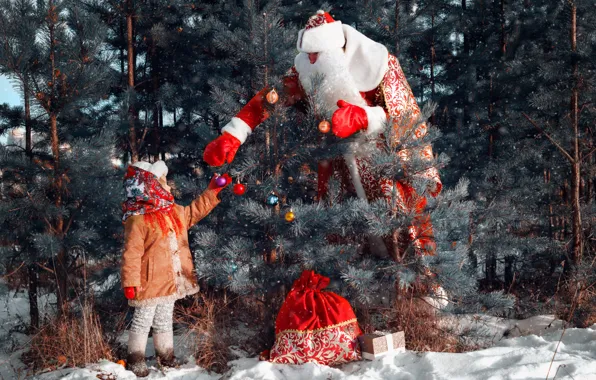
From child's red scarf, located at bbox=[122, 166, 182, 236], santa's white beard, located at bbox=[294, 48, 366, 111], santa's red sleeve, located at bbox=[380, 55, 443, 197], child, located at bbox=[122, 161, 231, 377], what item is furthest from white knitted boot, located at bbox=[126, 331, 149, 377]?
santa's red sleeve, located at bbox=[380, 55, 443, 197]

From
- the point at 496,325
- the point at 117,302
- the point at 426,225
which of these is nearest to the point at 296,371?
the point at 426,225

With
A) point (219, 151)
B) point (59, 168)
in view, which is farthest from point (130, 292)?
point (59, 168)

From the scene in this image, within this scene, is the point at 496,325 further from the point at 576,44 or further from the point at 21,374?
the point at 21,374

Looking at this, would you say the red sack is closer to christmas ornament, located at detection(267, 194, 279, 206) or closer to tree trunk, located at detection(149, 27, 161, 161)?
christmas ornament, located at detection(267, 194, 279, 206)

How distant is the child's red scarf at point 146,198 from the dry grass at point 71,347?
2.54 feet

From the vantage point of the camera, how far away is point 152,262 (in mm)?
3822

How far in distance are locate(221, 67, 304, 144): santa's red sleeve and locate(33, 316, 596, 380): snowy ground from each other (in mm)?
1596

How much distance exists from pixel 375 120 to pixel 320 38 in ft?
2.26

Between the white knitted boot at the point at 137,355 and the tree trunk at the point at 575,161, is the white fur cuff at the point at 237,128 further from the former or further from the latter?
the tree trunk at the point at 575,161

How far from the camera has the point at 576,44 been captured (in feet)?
16.0

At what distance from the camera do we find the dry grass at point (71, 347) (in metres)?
3.80

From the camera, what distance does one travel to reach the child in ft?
12.4

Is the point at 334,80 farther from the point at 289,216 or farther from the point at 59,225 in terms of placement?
the point at 59,225

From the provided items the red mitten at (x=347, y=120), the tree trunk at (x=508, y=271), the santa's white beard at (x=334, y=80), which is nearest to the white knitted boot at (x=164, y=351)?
the red mitten at (x=347, y=120)
